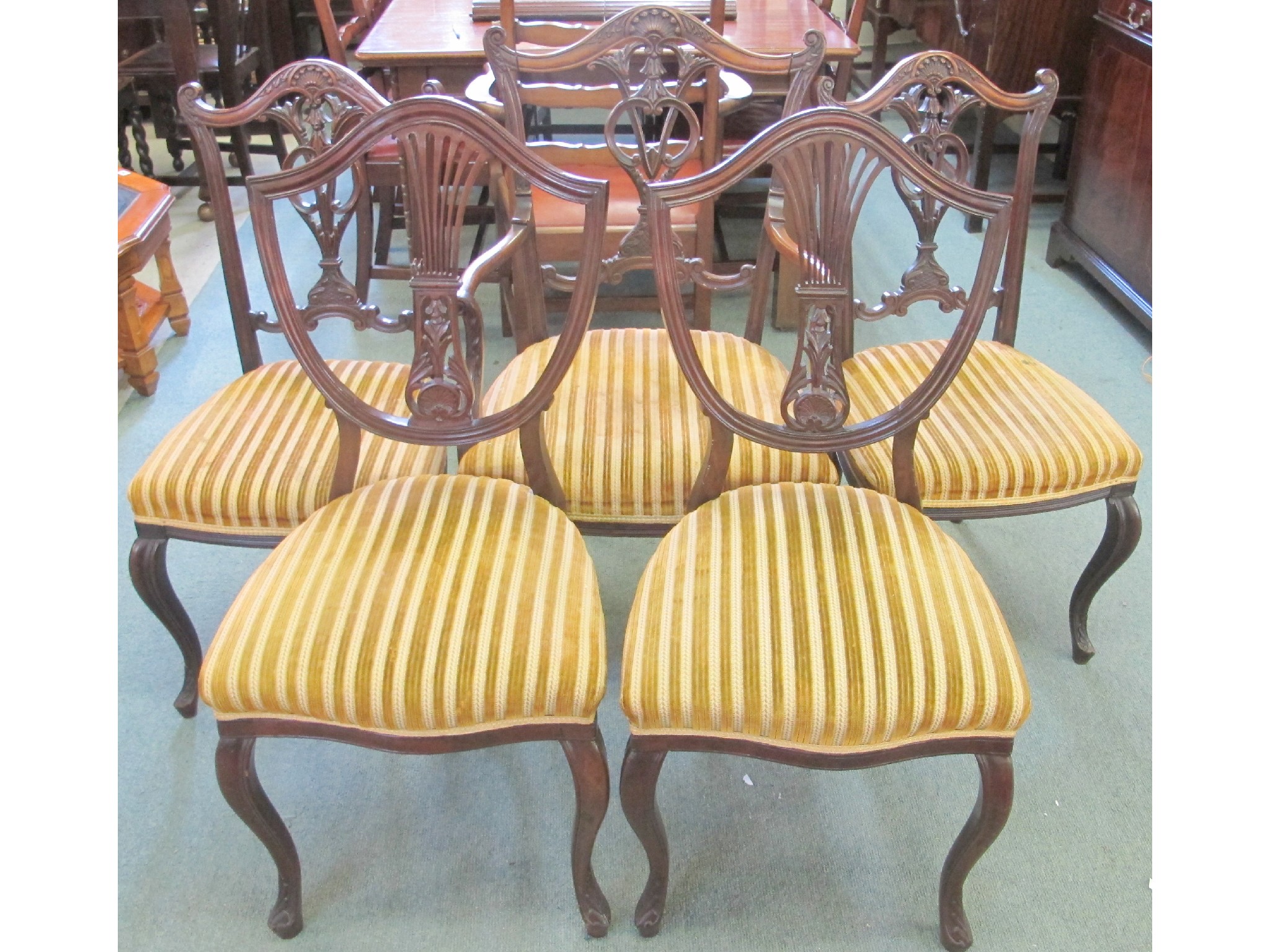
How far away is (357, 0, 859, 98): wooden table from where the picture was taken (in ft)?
7.15

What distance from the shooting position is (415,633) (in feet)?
3.36

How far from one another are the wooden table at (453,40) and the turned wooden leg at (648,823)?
1743 millimetres

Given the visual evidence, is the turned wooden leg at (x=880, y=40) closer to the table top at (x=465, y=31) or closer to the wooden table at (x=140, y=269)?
the table top at (x=465, y=31)

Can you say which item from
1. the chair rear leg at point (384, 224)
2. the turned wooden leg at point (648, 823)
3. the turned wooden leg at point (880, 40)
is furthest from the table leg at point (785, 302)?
the turned wooden leg at point (880, 40)

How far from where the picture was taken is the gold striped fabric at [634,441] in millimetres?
1288

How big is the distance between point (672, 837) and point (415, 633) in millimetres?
571

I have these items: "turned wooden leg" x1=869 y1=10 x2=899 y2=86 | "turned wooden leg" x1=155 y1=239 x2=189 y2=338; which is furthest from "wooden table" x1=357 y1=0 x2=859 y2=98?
"turned wooden leg" x1=869 y1=10 x2=899 y2=86

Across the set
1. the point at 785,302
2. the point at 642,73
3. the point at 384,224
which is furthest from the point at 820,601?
the point at 384,224

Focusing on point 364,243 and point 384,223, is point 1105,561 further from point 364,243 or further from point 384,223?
point 384,223

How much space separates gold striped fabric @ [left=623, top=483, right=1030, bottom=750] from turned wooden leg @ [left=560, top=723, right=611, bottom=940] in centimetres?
7

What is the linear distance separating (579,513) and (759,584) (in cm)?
33

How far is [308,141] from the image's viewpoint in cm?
135

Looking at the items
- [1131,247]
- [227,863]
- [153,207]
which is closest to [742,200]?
[1131,247]

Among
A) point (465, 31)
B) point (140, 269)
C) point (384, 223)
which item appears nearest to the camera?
point (140, 269)
